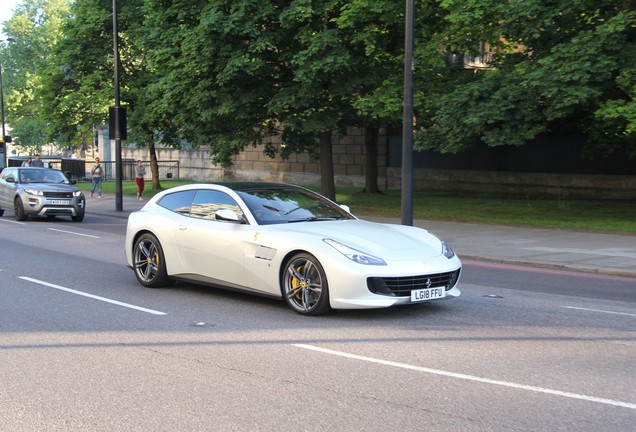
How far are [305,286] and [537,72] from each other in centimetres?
1428

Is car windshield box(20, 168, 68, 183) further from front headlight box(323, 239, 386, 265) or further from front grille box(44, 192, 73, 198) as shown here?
front headlight box(323, 239, 386, 265)

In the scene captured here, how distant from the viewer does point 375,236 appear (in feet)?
29.6

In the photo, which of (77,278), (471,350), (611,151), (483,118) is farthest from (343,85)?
(471,350)

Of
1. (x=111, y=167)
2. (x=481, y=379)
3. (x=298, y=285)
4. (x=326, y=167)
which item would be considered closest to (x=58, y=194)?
(x=326, y=167)

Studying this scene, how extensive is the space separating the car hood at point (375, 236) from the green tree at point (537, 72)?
40.0 feet

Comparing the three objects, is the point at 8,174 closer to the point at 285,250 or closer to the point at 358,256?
the point at 285,250

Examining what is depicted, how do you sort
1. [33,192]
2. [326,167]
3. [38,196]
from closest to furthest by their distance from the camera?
[38,196] < [33,192] < [326,167]

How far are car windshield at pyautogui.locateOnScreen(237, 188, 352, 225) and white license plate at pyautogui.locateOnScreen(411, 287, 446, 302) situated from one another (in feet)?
5.90

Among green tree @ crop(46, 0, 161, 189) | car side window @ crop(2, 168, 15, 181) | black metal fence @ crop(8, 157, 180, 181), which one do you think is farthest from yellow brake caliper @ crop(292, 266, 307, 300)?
black metal fence @ crop(8, 157, 180, 181)

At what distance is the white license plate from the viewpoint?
8.49 metres

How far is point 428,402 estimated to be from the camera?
5633 mm

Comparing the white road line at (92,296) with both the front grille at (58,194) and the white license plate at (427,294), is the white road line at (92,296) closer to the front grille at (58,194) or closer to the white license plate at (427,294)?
the white license plate at (427,294)

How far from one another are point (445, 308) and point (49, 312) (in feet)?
15.0

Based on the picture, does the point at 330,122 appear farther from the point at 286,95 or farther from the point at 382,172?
the point at 382,172
